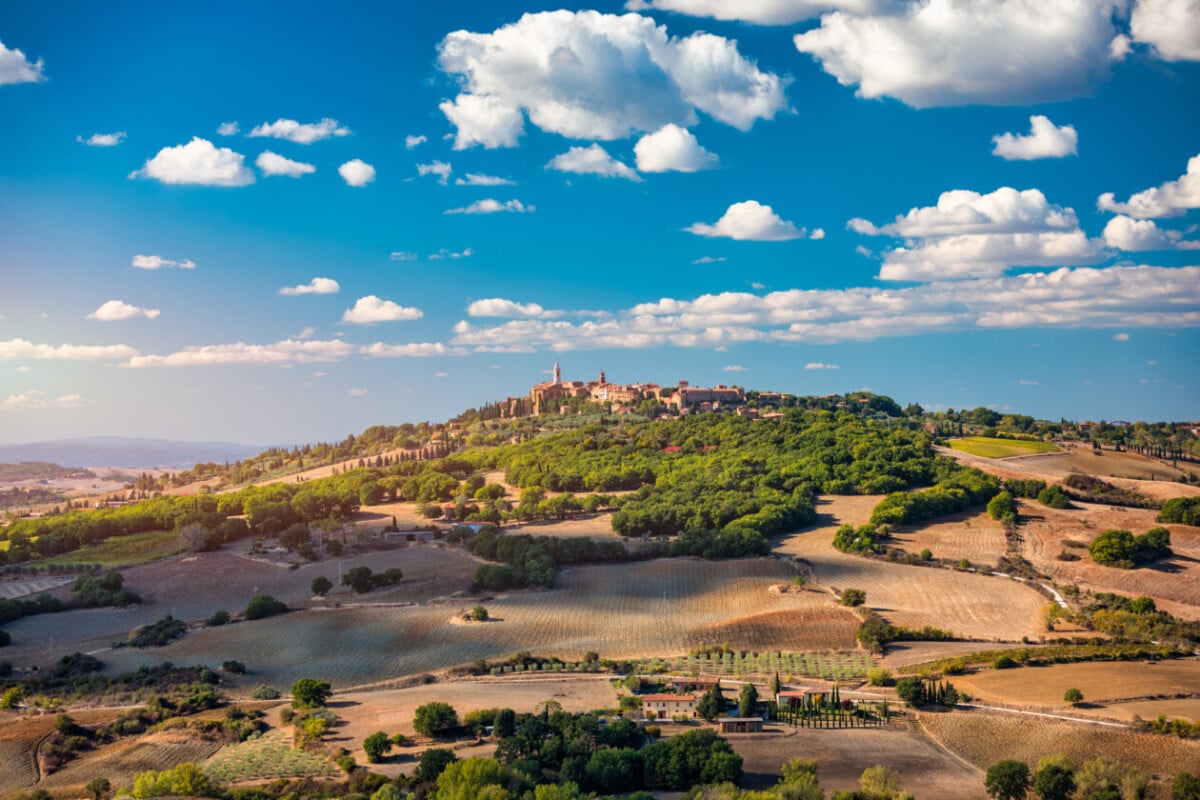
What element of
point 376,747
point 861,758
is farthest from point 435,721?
point 861,758

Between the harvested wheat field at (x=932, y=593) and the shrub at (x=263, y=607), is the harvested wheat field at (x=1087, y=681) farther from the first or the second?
the shrub at (x=263, y=607)

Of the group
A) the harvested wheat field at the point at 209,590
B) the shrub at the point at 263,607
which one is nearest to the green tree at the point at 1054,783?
the harvested wheat field at the point at 209,590

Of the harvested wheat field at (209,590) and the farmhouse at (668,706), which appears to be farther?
the harvested wheat field at (209,590)

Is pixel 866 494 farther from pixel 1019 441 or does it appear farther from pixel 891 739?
pixel 891 739

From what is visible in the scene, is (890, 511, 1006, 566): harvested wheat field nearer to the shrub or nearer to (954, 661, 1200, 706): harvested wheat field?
(954, 661, 1200, 706): harvested wheat field

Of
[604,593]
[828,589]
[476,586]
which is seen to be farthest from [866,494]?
[476,586]

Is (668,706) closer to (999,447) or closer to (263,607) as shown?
(263,607)

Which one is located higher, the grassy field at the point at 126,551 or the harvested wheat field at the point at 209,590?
the grassy field at the point at 126,551
